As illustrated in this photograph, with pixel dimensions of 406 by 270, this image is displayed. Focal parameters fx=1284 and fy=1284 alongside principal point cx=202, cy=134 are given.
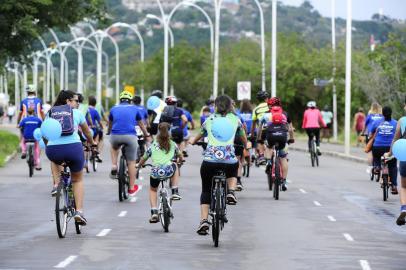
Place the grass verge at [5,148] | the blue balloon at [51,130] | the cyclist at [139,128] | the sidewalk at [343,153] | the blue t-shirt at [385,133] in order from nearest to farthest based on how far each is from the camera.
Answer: the blue balloon at [51,130] < the blue t-shirt at [385,133] < the cyclist at [139,128] < the grass verge at [5,148] < the sidewalk at [343,153]

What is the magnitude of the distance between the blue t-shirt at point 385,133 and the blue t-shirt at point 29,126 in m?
8.75

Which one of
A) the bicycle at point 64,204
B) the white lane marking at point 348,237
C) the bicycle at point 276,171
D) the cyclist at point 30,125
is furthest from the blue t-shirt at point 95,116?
the white lane marking at point 348,237

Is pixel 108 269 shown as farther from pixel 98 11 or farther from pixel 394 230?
pixel 98 11

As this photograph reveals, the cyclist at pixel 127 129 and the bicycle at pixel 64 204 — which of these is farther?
the cyclist at pixel 127 129

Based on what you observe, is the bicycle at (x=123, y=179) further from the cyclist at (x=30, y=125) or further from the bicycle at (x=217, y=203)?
the cyclist at (x=30, y=125)

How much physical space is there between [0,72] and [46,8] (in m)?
2.86

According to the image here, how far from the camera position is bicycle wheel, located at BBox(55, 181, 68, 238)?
1592cm

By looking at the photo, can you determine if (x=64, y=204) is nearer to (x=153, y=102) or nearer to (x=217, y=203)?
(x=217, y=203)

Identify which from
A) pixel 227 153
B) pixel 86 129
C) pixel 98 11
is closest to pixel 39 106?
pixel 86 129

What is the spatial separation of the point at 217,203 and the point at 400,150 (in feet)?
7.46

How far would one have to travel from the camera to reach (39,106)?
99.5ft

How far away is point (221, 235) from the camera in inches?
669

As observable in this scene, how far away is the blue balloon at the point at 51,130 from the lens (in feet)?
52.8

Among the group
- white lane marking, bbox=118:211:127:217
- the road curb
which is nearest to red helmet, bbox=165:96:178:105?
white lane marking, bbox=118:211:127:217
